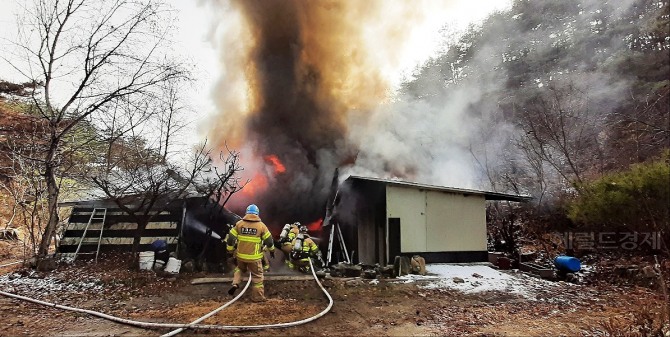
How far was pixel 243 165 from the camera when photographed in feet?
56.0

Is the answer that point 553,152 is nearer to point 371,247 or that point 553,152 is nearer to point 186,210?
point 371,247

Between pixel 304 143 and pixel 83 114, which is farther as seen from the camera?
pixel 304 143

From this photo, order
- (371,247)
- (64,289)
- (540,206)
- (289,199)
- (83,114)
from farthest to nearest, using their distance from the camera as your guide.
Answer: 1. (540,206)
2. (289,199)
3. (371,247)
4. (83,114)
5. (64,289)

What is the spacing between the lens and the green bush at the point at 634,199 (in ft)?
20.0

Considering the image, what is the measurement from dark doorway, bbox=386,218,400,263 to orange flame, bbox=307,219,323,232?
13.5ft

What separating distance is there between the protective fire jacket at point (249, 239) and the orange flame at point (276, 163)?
9.00m

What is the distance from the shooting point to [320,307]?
7.21m

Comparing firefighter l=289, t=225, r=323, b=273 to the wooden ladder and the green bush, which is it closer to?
the wooden ladder

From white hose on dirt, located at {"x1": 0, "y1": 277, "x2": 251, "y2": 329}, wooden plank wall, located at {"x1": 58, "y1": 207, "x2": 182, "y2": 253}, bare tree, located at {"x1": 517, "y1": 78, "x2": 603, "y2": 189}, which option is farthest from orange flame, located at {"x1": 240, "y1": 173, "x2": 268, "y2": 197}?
bare tree, located at {"x1": 517, "y1": 78, "x2": 603, "y2": 189}

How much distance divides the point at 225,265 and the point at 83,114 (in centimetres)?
611

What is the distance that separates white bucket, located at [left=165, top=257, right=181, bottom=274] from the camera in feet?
32.0

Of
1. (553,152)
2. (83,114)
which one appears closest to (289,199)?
(83,114)

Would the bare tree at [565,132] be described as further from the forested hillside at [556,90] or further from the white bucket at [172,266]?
the white bucket at [172,266]

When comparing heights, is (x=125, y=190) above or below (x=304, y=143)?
below
